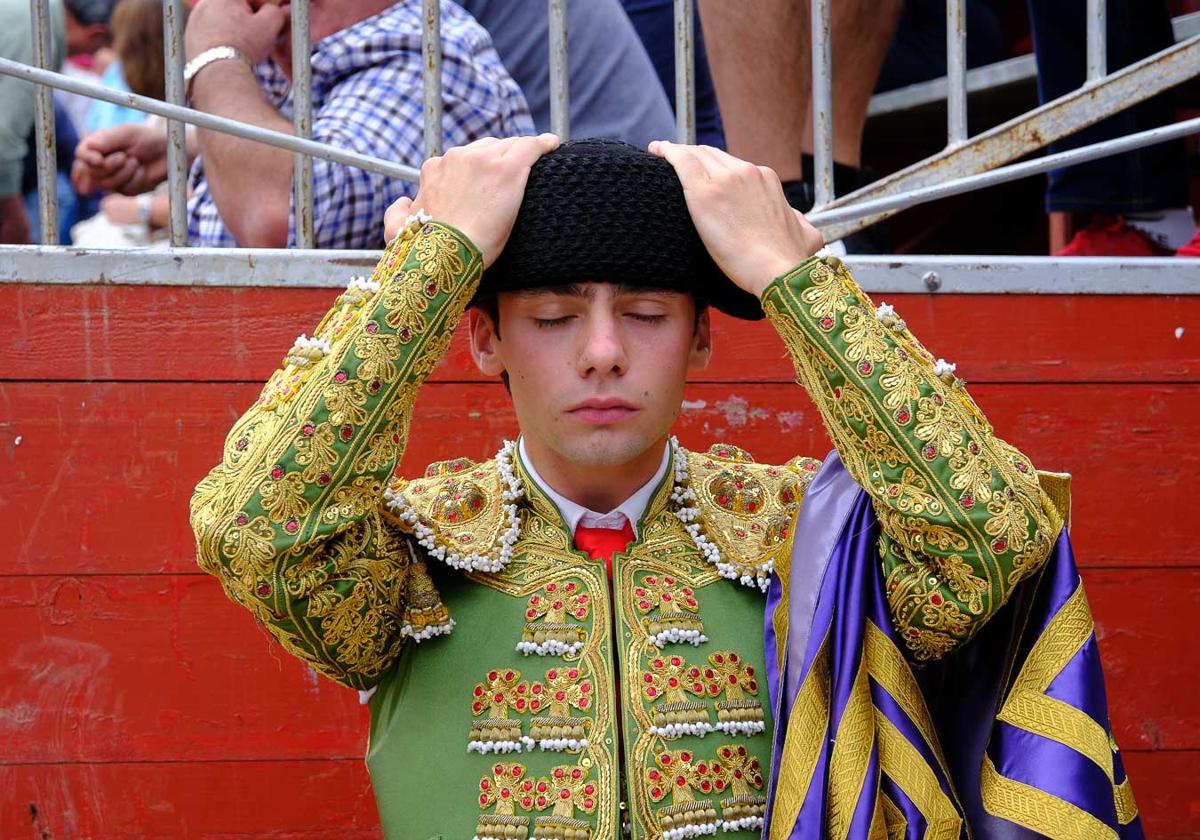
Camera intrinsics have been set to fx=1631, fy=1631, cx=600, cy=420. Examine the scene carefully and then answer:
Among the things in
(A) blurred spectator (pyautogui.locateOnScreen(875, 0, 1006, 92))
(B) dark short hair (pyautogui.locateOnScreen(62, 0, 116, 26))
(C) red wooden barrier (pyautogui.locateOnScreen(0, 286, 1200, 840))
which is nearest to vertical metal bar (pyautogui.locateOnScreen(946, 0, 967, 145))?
(C) red wooden barrier (pyautogui.locateOnScreen(0, 286, 1200, 840))

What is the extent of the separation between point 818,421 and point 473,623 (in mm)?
1018

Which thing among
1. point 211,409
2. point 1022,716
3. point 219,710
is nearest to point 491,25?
point 211,409

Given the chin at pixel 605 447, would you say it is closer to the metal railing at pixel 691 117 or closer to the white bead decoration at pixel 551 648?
the white bead decoration at pixel 551 648

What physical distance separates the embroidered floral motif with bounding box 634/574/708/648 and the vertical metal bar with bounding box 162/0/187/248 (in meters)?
1.18

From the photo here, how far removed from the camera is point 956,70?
2873 millimetres

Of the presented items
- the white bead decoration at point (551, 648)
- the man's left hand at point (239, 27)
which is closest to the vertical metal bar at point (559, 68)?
the man's left hand at point (239, 27)

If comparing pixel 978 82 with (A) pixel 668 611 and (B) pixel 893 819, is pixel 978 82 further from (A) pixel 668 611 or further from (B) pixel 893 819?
(B) pixel 893 819

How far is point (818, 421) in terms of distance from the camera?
286 centimetres

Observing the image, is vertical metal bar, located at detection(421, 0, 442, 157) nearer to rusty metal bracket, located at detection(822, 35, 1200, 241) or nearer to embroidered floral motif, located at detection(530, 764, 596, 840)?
rusty metal bracket, located at detection(822, 35, 1200, 241)

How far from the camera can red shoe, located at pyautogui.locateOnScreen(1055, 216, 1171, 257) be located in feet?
11.1

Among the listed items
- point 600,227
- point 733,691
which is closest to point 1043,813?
point 733,691

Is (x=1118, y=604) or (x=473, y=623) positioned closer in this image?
(x=473, y=623)

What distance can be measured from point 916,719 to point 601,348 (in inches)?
22.4

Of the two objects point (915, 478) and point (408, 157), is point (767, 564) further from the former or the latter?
point (408, 157)
